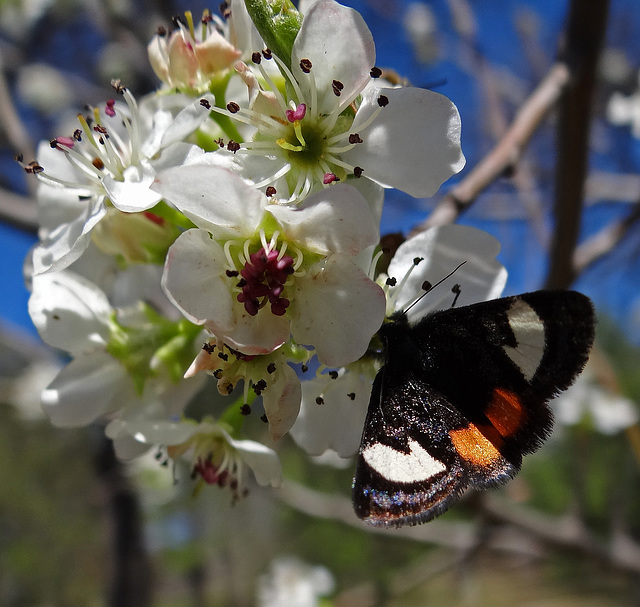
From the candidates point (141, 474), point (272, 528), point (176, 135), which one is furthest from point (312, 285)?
point (272, 528)

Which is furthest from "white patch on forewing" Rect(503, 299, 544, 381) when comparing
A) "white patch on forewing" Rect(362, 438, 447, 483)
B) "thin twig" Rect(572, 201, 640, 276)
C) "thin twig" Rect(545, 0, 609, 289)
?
"thin twig" Rect(572, 201, 640, 276)

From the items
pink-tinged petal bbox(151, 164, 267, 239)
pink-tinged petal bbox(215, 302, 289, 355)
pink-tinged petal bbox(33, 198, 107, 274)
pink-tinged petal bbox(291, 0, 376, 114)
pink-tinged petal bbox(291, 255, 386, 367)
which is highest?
pink-tinged petal bbox(291, 0, 376, 114)

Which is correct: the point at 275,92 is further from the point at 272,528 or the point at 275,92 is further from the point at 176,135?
the point at 272,528

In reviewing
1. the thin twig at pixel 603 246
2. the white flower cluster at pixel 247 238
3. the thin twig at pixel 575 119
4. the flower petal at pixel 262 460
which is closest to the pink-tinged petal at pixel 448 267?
the white flower cluster at pixel 247 238

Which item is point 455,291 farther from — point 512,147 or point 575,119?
point 575,119

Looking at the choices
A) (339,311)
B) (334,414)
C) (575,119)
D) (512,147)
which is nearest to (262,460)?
(334,414)

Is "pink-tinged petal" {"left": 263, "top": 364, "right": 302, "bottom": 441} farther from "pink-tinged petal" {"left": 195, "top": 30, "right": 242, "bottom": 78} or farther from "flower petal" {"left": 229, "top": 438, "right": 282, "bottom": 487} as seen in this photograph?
"pink-tinged petal" {"left": 195, "top": 30, "right": 242, "bottom": 78}

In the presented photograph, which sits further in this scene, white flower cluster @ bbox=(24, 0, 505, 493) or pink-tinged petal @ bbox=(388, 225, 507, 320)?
pink-tinged petal @ bbox=(388, 225, 507, 320)
